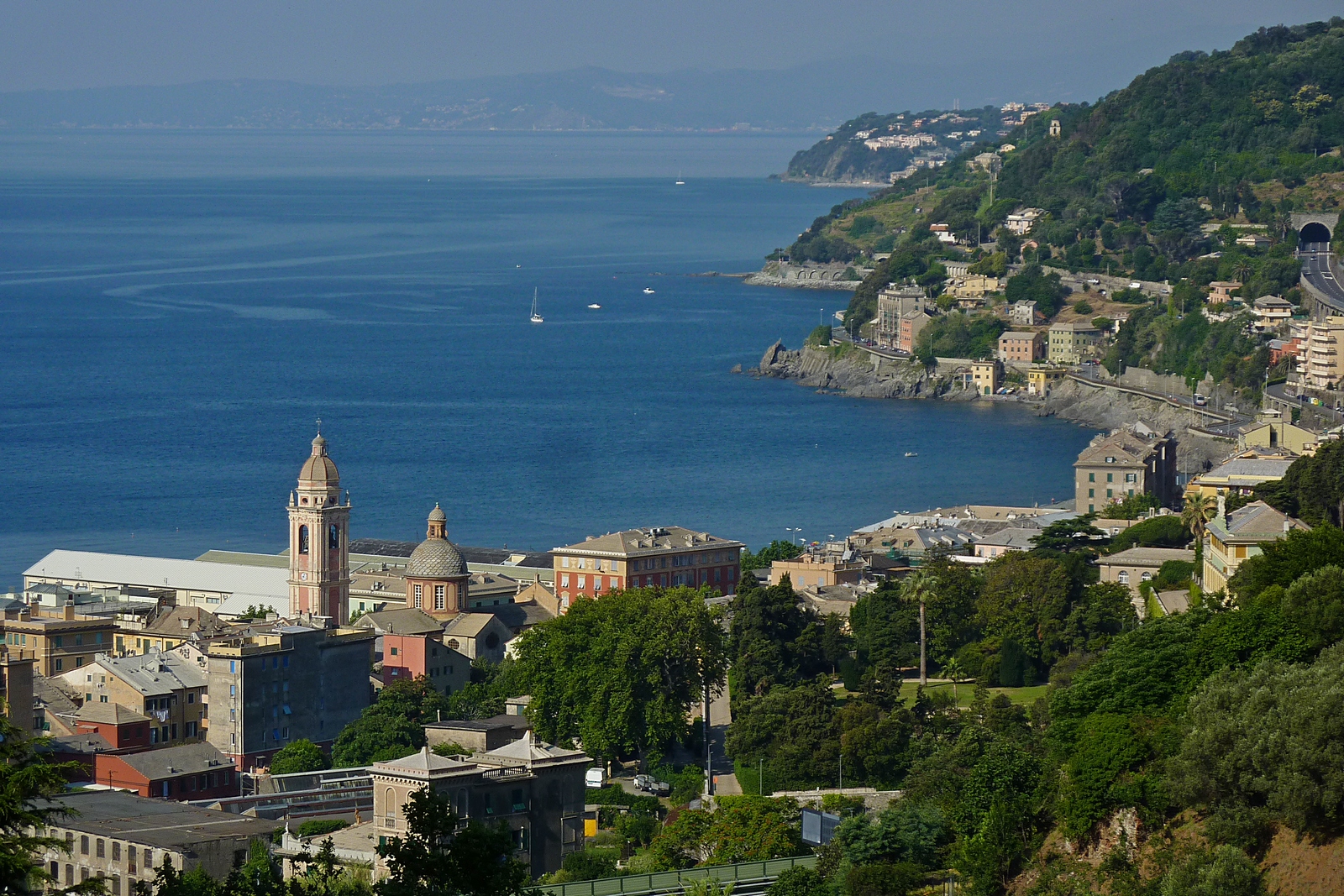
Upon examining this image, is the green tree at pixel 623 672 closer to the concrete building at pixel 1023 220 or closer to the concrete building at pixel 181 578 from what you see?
the concrete building at pixel 181 578

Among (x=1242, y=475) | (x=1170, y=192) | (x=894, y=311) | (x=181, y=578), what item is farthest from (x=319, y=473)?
(x=1170, y=192)

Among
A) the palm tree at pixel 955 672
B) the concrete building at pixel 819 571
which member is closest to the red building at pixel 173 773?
the palm tree at pixel 955 672

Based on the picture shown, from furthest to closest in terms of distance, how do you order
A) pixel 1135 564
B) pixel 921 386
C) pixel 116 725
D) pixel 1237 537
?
pixel 921 386
pixel 1135 564
pixel 116 725
pixel 1237 537

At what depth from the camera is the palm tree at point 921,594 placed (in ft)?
116

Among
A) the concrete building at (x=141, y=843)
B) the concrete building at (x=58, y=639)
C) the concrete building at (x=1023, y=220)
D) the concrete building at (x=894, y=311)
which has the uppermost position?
the concrete building at (x=1023, y=220)

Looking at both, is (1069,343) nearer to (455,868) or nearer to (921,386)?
(921,386)

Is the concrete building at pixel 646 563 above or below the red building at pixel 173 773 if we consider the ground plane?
above

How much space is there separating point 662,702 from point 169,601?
1281 cm

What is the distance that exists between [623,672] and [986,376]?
198 ft

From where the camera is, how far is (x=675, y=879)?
23.1 metres

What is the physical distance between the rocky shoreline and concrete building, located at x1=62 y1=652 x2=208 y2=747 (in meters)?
46.7

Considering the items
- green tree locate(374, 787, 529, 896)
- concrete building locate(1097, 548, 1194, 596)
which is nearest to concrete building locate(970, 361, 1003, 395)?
concrete building locate(1097, 548, 1194, 596)

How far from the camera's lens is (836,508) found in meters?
Result: 63.2

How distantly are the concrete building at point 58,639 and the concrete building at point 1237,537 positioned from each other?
→ 16904 mm
